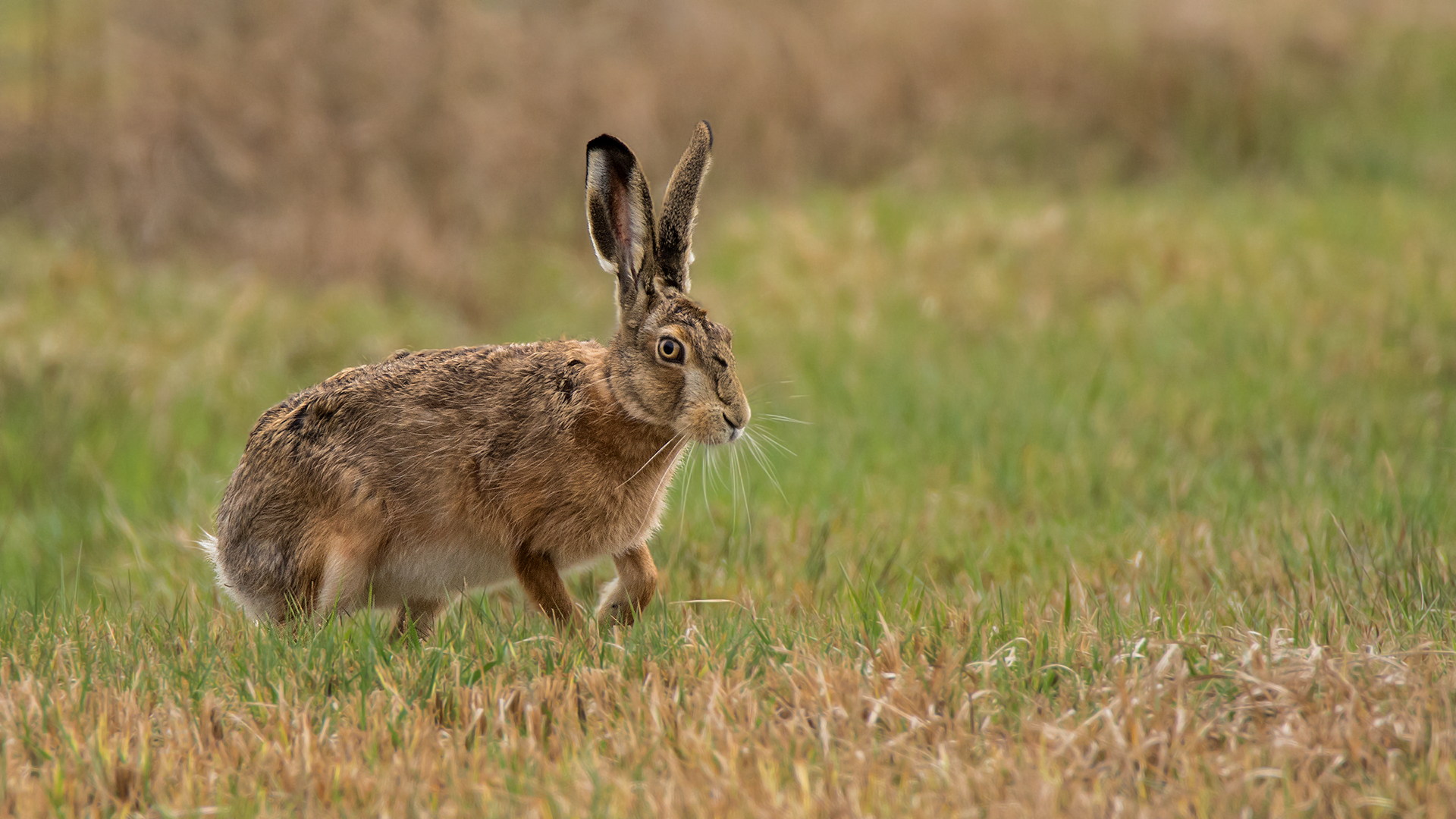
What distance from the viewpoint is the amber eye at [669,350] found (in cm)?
457

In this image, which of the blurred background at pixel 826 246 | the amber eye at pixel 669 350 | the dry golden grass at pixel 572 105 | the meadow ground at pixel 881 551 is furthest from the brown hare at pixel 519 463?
the dry golden grass at pixel 572 105

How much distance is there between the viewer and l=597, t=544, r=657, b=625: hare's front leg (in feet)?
15.4

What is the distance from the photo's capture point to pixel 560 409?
472cm

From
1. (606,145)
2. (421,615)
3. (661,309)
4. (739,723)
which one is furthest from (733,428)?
(421,615)

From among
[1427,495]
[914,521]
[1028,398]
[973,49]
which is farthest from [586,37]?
[1427,495]

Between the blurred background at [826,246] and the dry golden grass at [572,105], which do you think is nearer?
the blurred background at [826,246]

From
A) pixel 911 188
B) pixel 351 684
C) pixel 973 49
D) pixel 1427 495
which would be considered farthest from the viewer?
pixel 973 49

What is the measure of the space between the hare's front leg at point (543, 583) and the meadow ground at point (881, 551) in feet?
0.29

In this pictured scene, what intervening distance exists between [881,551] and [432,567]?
1955 millimetres

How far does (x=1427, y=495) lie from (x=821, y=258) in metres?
6.68

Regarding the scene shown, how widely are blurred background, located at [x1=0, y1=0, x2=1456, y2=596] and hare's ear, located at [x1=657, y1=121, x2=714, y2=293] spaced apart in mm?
961

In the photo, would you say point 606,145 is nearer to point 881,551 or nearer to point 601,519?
point 601,519

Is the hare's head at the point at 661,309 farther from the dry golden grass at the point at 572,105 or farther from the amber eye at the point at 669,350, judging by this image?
the dry golden grass at the point at 572,105

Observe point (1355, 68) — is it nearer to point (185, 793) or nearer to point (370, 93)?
point (370, 93)
